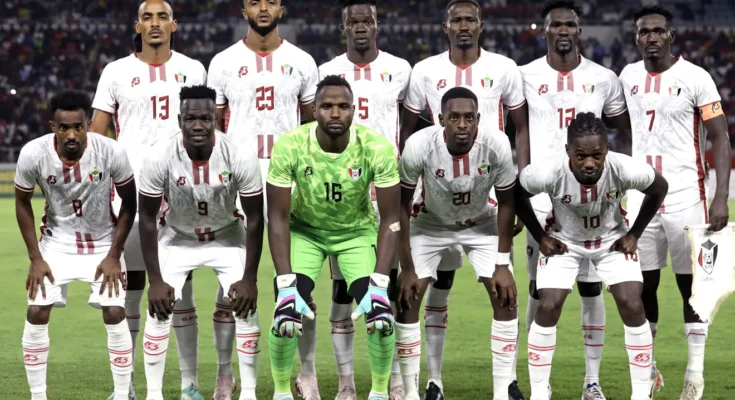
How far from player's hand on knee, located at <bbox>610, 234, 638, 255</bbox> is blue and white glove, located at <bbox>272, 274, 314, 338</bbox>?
73.5 inches

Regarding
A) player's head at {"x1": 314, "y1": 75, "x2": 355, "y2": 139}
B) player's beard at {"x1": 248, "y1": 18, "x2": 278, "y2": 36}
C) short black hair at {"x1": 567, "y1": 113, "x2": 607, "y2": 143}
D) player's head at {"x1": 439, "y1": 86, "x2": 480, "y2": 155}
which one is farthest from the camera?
player's beard at {"x1": 248, "y1": 18, "x2": 278, "y2": 36}

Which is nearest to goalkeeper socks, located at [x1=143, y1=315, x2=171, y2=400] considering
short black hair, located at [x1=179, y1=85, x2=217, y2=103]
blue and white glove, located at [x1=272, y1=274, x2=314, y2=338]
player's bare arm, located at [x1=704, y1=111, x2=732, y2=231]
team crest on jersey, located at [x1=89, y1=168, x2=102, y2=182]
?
blue and white glove, located at [x1=272, y1=274, x2=314, y2=338]

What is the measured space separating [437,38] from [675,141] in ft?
79.7

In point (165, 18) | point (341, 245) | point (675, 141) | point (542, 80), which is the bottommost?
point (341, 245)

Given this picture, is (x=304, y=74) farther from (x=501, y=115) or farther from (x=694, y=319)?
(x=694, y=319)

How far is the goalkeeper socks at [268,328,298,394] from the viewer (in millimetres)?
5859

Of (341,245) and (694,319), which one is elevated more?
(341,245)

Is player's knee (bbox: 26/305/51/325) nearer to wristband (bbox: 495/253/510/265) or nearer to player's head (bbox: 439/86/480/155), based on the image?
player's head (bbox: 439/86/480/155)

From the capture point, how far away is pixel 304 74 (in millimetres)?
6973

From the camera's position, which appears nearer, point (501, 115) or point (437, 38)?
point (501, 115)

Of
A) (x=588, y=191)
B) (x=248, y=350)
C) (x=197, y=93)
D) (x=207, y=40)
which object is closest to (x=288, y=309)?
(x=248, y=350)

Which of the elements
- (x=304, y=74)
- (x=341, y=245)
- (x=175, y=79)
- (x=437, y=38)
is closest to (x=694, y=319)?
(x=341, y=245)

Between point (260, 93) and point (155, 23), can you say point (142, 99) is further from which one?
point (260, 93)

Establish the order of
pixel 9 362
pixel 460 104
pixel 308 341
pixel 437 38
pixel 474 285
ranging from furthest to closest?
pixel 437 38
pixel 474 285
pixel 9 362
pixel 308 341
pixel 460 104
